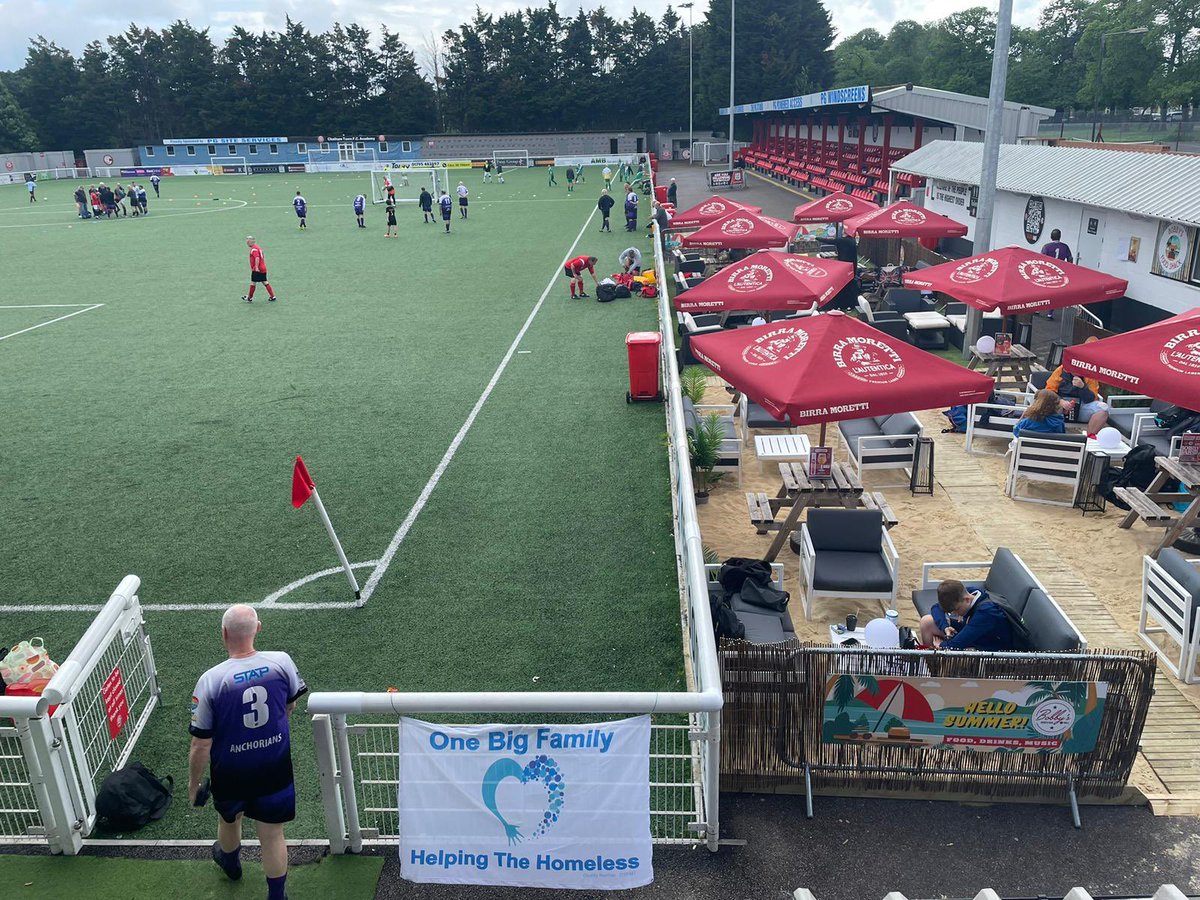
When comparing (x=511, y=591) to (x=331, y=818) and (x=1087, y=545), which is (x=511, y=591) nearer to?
(x=331, y=818)

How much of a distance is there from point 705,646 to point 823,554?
3704mm

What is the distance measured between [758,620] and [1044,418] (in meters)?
5.34

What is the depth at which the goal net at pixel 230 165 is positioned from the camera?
275ft

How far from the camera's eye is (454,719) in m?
6.46

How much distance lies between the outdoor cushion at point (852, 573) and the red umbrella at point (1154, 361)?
2.94 m

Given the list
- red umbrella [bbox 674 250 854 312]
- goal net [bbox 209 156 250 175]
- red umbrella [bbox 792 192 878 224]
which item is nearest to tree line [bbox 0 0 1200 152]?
goal net [bbox 209 156 250 175]

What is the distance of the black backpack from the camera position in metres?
5.38

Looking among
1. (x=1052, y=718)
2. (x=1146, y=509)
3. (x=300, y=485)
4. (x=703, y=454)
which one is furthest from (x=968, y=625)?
(x=300, y=485)

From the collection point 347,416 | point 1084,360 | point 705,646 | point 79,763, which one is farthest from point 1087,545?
point 347,416

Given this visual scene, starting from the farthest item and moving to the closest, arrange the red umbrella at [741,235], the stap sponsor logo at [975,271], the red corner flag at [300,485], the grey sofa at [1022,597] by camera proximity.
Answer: the red umbrella at [741,235], the stap sponsor logo at [975,271], the red corner flag at [300,485], the grey sofa at [1022,597]

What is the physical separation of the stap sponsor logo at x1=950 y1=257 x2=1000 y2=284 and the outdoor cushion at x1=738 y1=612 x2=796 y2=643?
8.19 metres

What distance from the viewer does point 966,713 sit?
5.35 m

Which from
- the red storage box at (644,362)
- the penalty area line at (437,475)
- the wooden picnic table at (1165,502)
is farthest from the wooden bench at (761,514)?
the red storage box at (644,362)

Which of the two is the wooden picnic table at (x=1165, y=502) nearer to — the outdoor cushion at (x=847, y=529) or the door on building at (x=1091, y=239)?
the outdoor cushion at (x=847, y=529)
